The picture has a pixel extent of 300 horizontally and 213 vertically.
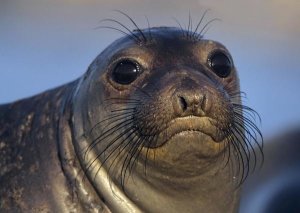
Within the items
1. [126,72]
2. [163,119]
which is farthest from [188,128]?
[126,72]

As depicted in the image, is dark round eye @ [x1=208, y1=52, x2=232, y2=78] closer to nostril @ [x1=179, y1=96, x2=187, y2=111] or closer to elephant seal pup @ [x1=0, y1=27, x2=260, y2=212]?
elephant seal pup @ [x1=0, y1=27, x2=260, y2=212]

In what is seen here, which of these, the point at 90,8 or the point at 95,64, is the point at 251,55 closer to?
the point at 90,8

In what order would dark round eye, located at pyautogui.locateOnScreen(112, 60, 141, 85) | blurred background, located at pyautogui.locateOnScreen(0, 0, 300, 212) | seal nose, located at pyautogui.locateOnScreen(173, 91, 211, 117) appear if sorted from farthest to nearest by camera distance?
blurred background, located at pyautogui.locateOnScreen(0, 0, 300, 212) → dark round eye, located at pyautogui.locateOnScreen(112, 60, 141, 85) → seal nose, located at pyautogui.locateOnScreen(173, 91, 211, 117)

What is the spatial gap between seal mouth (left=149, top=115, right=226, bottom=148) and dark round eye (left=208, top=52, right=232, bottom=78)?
0.29 metres

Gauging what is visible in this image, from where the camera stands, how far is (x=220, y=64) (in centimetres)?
263

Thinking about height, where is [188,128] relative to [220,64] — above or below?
below

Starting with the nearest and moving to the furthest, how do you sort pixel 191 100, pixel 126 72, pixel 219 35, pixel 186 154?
pixel 191 100 → pixel 186 154 → pixel 126 72 → pixel 219 35

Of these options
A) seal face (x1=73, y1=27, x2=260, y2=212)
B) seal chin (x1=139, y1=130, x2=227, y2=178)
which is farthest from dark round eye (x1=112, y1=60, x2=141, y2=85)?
seal chin (x1=139, y1=130, x2=227, y2=178)

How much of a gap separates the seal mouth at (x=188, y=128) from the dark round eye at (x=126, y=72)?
10.2 inches

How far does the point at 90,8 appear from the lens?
5.35 metres

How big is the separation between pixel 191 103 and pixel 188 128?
3.6 inches

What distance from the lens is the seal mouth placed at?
2318 mm

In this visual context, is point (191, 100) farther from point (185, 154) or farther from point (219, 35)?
point (219, 35)

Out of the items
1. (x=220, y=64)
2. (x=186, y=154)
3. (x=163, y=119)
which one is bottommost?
(x=186, y=154)
